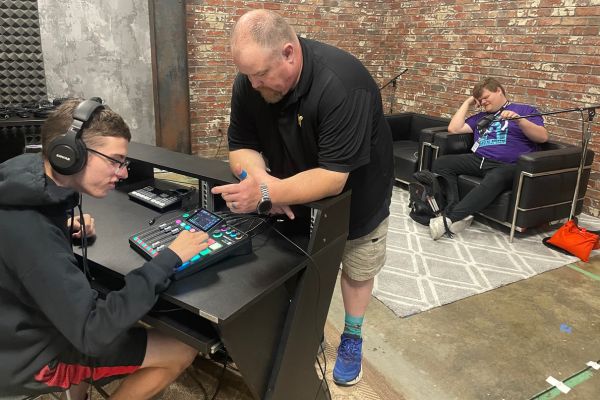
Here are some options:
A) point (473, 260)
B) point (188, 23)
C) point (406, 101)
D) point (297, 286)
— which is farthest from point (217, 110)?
point (297, 286)

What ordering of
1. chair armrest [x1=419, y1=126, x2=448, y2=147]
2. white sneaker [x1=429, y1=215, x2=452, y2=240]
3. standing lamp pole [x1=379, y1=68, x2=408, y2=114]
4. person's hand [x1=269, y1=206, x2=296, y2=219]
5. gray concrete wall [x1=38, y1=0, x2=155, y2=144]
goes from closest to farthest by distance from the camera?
person's hand [x1=269, y1=206, x2=296, y2=219]
white sneaker [x1=429, y1=215, x2=452, y2=240]
chair armrest [x1=419, y1=126, x2=448, y2=147]
gray concrete wall [x1=38, y1=0, x2=155, y2=144]
standing lamp pole [x1=379, y1=68, x2=408, y2=114]

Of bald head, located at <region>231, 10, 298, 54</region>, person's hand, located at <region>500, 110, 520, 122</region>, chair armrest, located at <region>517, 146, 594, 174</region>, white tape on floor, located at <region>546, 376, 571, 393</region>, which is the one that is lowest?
white tape on floor, located at <region>546, 376, 571, 393</region>

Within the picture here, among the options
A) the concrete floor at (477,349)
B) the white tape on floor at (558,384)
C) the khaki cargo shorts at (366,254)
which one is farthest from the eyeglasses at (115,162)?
the white tape on floor at (558,384)

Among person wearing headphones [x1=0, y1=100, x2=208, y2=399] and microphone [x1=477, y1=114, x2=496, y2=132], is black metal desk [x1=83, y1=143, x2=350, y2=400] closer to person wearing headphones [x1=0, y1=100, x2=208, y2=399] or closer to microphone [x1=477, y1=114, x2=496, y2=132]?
person wearing headphones [x1=0, y1=100, x2=208, y2=399]

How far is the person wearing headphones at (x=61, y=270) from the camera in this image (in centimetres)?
95

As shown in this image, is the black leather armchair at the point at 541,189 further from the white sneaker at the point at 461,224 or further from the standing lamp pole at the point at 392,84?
the standing lamp pole at the point at 392,84

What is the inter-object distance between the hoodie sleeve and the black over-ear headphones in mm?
137

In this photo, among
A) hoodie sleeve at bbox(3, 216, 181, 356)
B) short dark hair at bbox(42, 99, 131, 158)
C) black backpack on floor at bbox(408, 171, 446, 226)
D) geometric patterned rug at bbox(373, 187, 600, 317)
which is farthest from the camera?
black backpack on floor at bbox(408, 171, 446, 226)

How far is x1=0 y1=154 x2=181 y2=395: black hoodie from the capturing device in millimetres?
948

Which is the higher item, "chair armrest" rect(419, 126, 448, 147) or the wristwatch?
the wristwatch

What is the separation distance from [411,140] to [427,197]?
Result: 1532 mm

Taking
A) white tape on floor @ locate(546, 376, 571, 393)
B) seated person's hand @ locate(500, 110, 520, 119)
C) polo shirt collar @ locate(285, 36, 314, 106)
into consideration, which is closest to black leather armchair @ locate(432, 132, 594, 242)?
seated person's hand @ locate(500, 110, 520, 119)

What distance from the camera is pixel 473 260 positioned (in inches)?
115

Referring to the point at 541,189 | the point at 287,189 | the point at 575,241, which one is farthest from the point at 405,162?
the point at 287,189
